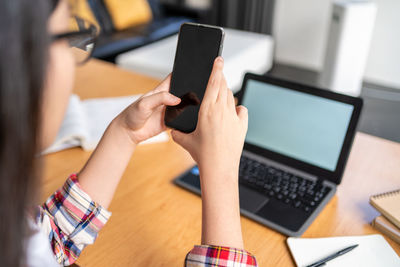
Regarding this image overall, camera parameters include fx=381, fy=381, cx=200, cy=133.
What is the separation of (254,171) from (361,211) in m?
0.25

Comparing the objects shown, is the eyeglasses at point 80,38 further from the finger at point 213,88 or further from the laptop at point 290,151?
the laptop at point 290,151

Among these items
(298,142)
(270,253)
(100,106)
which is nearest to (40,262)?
(270,253)

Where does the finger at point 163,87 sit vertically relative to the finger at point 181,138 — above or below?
above

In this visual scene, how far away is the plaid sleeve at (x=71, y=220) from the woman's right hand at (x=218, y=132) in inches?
9.7

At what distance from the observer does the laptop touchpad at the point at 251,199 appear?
2.65ft

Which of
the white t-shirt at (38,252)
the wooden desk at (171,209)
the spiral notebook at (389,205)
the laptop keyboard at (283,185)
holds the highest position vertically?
the white t-shirt at (38,252)

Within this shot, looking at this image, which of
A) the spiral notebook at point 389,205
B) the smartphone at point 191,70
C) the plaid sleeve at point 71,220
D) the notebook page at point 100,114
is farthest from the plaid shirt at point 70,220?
the spiral notebook at point 389,205

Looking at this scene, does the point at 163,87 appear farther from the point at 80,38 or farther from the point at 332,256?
the point at 332,256

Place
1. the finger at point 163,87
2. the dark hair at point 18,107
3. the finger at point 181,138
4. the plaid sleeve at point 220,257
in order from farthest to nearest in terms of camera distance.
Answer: the finger at point 163,87 < the finger at point 181,138 < the plaid sleeve at point 220,257 < the dark hair at point 18,107

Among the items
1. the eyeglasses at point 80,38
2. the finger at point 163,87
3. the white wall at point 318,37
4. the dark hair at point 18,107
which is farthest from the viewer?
the white wall at point 318,37

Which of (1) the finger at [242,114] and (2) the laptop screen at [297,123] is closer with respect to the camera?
(1) the finger at [242,114]

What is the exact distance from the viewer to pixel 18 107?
1.19 ft

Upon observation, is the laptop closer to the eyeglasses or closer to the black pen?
the black pen

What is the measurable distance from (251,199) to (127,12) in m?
→ 2.99
